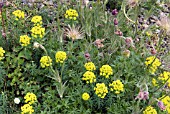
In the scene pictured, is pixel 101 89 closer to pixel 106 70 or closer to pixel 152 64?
pixel 106 70

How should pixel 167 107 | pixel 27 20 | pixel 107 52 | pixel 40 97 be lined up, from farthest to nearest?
1. pixel 27 20
2. pixel 107 52
3. pixel 40 97
4. pixel 167 107

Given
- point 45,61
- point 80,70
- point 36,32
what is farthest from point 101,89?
point 36,32

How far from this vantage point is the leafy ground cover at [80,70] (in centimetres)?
267

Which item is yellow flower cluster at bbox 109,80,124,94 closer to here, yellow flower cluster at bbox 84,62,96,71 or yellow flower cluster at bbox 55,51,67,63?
yellow flower cluster at bbox 84,62,96,71

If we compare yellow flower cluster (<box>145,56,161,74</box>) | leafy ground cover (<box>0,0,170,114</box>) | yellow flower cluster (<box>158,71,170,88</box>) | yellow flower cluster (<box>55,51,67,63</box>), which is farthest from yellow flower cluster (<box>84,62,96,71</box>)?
yellow flower cluster (<box>158,71,170,88</box>)

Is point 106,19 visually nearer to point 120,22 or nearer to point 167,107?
point 120,22

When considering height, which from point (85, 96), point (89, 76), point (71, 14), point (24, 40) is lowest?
point (85, 96)

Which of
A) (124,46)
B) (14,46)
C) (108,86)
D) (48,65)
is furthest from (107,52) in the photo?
(14,46)

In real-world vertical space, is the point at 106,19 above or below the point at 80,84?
above

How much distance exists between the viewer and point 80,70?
289 cm

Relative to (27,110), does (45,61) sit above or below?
above

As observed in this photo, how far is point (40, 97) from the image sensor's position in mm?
2859

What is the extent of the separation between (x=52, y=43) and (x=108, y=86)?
665mm

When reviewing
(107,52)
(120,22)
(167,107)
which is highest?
(120,22)
